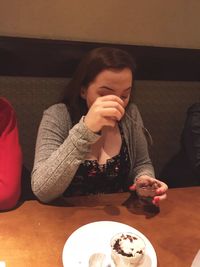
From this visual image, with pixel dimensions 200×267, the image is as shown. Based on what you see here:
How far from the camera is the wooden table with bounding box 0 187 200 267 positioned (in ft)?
3.11

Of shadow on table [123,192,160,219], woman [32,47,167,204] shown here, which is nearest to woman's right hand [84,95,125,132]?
woman [32,47,167,204]

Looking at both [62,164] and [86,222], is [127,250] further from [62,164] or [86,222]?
[62,164]

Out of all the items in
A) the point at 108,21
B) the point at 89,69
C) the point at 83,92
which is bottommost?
Answer: the point at 83,92

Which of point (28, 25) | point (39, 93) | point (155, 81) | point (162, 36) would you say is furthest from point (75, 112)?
point (162, 36)

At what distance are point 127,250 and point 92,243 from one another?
0.47ft

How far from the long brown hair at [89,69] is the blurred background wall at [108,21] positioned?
35cm

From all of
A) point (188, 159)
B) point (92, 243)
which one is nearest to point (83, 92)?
point (92, 243)

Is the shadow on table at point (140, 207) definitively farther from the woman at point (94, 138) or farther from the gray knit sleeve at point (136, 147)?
the gray knit sleeve at point (136, 147)

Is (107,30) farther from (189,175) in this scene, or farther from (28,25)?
(189,175)

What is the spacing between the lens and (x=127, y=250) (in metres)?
Result: 0.92

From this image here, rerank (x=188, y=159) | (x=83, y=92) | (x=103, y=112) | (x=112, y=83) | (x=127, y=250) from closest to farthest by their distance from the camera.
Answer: (x=127, y=250) < (x=103, y=112) < (x=112, y=83) < (x=83, y=92) < (x=188, y=159)

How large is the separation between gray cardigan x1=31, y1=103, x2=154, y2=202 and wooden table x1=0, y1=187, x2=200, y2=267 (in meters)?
0.08

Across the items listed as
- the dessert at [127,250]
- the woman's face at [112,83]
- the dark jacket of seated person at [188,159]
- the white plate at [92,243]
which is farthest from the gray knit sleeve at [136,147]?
the dessert at [127,250]

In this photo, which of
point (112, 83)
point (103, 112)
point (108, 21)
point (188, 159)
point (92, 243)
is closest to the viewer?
point (92, 243)
